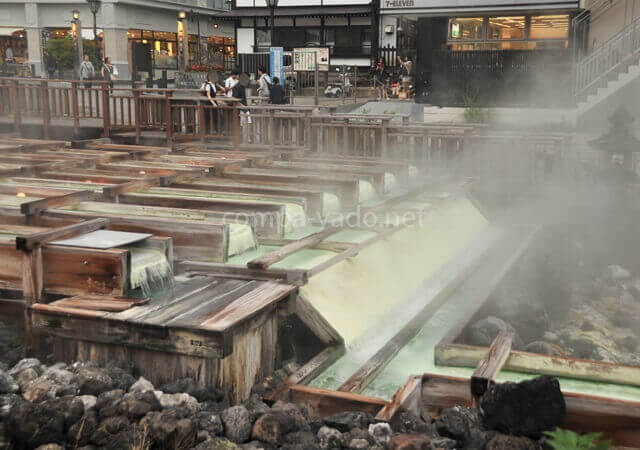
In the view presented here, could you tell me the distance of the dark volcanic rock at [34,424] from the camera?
349cm

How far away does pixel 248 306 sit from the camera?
4641mm

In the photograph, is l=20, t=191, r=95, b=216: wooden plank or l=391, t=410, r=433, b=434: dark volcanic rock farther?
l=20, t=191, r=95, b=216: wooden plank

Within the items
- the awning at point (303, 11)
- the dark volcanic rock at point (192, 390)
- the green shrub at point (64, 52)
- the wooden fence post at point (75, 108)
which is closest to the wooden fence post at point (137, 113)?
the wooden fence post at point (75, 108)

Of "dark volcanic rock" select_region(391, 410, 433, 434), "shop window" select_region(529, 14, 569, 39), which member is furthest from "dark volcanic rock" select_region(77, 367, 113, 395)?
"shop window" select_region(529, 14, 569, 39)

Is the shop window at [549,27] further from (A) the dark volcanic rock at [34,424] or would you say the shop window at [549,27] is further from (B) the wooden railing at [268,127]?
(A) the dark volcanic rock at [34,424]

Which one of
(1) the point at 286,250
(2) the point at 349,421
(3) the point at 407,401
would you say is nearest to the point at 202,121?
(1) the point at 286,250

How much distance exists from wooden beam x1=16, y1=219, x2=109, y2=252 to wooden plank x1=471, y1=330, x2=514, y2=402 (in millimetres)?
3111

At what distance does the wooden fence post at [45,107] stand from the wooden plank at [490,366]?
10472 mm

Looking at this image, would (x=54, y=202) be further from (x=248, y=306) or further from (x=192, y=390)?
(x=192, y=390)

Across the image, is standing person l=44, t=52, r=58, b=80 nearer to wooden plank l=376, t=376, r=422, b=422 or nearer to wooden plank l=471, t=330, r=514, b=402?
wooden plank l=471, t=330, r=514, b=402

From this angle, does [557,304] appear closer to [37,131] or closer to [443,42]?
[37,131]

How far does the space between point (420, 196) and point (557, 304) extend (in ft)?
7.62

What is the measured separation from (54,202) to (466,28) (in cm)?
1713

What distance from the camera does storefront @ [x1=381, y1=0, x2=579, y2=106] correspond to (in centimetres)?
1998
